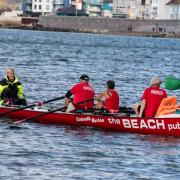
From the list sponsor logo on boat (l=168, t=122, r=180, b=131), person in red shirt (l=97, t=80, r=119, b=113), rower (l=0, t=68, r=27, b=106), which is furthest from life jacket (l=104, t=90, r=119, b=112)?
rower (l=0, t=68, r=27, b=106)

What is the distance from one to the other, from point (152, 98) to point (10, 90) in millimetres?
5296

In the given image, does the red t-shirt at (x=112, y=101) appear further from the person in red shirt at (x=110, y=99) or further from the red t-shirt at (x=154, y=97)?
the red t-shirt at (x=154, y=97)

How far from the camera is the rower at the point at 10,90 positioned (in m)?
32.1

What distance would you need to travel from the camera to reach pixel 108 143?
2814cm

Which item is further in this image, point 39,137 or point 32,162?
point 39,137

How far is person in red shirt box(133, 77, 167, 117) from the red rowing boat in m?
0.34

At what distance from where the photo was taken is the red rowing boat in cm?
2869

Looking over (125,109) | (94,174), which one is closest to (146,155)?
(94,174)

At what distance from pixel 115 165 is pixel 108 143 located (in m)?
3.36

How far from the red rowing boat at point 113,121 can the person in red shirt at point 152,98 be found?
338mm

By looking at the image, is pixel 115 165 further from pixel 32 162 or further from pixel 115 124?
pixel 115 124

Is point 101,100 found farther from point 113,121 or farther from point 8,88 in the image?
point 8,88

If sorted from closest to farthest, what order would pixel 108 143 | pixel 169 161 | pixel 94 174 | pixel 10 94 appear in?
pixel 94 174, pixel 169 161, pixel 108 143, pixel 10 94

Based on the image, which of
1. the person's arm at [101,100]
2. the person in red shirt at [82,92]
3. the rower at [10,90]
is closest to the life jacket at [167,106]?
the person's arm at [101,100]
